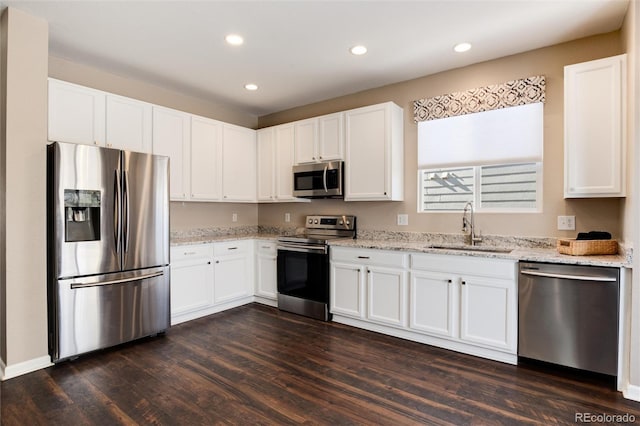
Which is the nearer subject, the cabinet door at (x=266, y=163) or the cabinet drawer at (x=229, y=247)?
the cabinet drawer at (x=229, y=247)

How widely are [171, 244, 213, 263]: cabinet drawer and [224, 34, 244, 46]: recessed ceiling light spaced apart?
6.91 ft

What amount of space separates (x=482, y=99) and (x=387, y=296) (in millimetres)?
2119

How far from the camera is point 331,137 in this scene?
4.07 m

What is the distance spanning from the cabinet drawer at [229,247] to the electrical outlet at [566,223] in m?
3.38

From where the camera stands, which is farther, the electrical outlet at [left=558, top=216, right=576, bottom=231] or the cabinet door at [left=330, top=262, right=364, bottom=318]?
the cabinet door at [left=330, top=262, right=364, bottom=318]

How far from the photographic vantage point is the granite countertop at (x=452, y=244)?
7.89 ft

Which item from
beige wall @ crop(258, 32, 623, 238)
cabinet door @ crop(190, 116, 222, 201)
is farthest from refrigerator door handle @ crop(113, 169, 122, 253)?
beige wall @ crop(258, 32, 623, 238)

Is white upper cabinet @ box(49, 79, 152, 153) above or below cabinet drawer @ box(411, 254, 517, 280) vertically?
above

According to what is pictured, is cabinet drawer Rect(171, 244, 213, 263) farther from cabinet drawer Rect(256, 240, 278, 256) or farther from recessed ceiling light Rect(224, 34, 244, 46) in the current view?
recessed ceiling light Rect(224, 34, 244, 46)

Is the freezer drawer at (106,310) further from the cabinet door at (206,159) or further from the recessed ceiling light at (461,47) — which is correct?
the recessed ceiling light at (461,47)

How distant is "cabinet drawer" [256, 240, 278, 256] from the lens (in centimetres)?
430

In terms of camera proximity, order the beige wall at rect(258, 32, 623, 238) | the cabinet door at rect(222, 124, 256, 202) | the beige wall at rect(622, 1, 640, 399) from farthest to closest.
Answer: the cabinet door at rect(222, 124, 256, 202) → the beige wall at rect(258, 32, 623, 238) → the beige wall at rect(622, 1, 640, 399)

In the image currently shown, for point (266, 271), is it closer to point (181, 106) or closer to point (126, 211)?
point (126, 211)

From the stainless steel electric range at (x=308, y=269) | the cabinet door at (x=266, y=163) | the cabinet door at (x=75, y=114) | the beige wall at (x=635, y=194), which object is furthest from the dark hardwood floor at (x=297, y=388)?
the cabinet door at (x=266, y=163)
